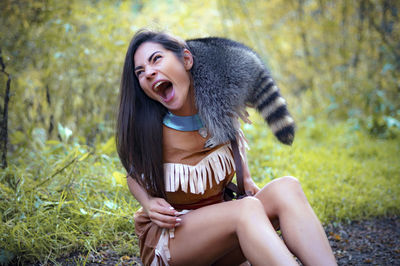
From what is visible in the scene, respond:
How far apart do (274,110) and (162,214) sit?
27.2 inches

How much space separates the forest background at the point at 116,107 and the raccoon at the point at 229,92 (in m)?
0.33

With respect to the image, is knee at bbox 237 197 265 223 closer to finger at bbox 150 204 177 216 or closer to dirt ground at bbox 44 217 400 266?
finger at bbox 150 204 177 216

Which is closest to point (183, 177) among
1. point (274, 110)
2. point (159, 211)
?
point (159, 211)

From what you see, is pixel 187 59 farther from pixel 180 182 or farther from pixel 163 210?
pixel 163 210

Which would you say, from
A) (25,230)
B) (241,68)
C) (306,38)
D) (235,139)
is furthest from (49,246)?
(306,38)

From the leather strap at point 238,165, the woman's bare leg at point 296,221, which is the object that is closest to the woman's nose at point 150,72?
the leather strap at point 238,165

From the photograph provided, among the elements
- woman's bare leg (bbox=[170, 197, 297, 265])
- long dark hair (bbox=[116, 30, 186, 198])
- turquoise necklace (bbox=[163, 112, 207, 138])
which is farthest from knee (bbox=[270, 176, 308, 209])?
long dark hair (bbox=[116, 30, 186, 198])

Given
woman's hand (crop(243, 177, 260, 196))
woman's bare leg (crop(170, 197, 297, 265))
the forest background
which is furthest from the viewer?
the forest background

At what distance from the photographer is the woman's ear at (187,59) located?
1680mm

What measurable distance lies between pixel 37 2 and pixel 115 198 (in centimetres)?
183

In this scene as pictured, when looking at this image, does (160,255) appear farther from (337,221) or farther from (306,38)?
(306,38)

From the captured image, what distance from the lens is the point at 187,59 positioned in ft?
5.55

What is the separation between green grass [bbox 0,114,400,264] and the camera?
6.91 feet

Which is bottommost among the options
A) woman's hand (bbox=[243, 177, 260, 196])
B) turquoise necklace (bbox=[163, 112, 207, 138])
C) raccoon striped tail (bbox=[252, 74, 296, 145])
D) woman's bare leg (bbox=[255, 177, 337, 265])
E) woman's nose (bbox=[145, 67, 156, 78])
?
woman's hand (bbox=[243, 177, 260, 196])
